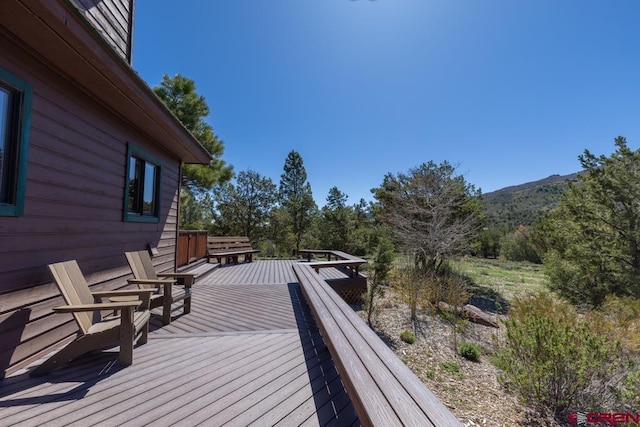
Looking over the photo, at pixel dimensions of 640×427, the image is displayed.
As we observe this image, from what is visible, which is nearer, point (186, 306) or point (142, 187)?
point (186, 306)

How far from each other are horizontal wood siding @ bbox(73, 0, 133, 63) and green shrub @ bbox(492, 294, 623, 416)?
255 inches

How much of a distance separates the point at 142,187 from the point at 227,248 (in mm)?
4901

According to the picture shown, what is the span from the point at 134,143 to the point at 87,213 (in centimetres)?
146

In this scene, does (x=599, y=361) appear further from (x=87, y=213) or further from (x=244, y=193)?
(x=244, y=193)

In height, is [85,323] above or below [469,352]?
above

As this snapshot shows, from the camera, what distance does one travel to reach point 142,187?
14.0 feet

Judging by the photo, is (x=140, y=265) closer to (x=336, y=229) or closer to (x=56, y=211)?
(x=56, y=211)

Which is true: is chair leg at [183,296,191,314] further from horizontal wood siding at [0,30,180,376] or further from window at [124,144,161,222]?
window at [124,144,161,222]

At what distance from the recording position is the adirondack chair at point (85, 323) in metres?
1.91

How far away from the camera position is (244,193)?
53.5ft

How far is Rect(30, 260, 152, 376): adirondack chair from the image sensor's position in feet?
6.27

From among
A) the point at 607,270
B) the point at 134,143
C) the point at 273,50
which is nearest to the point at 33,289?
the point at 134,143

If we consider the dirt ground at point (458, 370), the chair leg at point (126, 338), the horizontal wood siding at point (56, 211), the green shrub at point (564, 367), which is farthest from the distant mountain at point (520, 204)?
the chair leg at point (126, 338)

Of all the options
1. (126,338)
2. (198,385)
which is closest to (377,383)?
(198,385)
